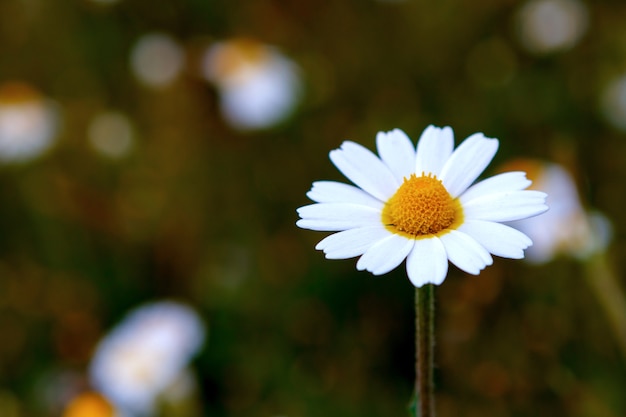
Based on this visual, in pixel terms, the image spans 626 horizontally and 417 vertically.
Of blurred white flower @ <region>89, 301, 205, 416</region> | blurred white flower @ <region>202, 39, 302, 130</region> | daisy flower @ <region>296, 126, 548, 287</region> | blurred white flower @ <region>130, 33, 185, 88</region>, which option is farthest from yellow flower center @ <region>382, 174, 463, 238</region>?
blurred white flower @ <region>130, 33, 185, 88</region>

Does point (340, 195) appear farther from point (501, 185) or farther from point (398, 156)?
point (501, 185)

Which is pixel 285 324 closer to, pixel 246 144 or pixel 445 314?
pixel 445 314

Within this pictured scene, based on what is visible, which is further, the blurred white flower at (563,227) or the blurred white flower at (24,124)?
the blurred white flower at (24,124)

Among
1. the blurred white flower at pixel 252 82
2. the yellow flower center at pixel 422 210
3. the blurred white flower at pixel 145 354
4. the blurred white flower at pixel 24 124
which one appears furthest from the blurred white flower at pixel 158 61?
the yellow flower center at pixel 422 210

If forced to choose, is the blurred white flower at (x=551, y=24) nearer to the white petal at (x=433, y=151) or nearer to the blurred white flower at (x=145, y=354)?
the blurred white flower at (x=145, y=354)

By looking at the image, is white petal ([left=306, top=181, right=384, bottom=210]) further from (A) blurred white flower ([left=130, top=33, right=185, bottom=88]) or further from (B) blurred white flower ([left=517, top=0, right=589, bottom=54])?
(A) blurred white flower ([left=130, top=33, right=185, bottom=88])

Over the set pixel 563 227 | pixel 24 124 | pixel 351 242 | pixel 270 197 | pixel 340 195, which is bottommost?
pixel 351 242

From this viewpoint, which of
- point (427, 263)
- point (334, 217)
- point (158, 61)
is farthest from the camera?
point (158, 61)

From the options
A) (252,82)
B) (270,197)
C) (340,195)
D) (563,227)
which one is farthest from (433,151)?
(252,82)
